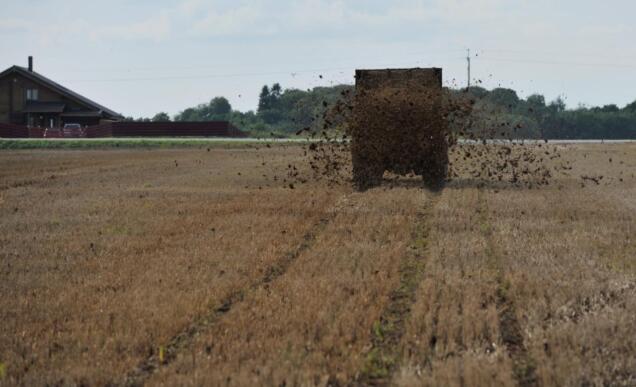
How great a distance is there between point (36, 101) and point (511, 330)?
73981mm

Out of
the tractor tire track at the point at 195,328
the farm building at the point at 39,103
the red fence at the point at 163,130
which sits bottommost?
the tractor tire track at the point at 195,328

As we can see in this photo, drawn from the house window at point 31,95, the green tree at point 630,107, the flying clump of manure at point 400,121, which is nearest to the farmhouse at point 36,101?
the house window at point 31,95

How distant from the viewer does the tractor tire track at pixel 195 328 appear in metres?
5.79

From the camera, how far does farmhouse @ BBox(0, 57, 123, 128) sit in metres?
74.6

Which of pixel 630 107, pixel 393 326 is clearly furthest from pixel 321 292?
pixel 630 107

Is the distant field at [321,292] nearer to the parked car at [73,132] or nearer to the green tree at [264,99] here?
the parked car at [73,132]

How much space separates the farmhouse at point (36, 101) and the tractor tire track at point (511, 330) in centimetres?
6916

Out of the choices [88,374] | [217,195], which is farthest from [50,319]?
[217,195]

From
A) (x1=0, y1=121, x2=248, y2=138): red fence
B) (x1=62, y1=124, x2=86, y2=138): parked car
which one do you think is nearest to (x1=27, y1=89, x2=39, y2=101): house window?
(x1=0, y1=121, x2=248, y2=138): red fence

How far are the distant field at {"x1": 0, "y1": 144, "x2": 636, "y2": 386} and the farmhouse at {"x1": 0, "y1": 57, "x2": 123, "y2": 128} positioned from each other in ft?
206

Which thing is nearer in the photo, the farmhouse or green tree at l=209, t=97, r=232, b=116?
the farmhouse

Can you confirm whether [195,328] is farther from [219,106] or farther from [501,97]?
[219,106]

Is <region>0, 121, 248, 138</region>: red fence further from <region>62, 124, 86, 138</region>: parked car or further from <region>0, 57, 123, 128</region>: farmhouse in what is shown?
<region>0, 57, 123, 128</region>: farmhouse

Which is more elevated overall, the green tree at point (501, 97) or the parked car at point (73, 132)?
the green tree at point (501, 97)
